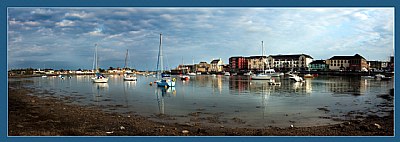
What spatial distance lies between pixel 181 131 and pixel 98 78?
24309 mm

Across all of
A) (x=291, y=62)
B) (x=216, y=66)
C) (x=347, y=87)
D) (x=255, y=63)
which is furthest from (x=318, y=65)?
(x=347, y=87)

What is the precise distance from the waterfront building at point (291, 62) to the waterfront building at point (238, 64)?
801cm

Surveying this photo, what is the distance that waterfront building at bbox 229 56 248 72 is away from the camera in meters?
63.5

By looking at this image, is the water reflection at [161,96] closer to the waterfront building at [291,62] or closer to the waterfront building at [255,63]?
the waterfront building at [255,63]

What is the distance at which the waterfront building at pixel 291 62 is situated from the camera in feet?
182

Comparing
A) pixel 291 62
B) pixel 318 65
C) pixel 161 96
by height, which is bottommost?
pixel 161 96

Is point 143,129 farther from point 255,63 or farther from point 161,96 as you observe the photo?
point 255,63

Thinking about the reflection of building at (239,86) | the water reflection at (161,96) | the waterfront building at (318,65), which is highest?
the waterfront building at (318,65)

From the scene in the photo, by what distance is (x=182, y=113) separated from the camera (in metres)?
8.03

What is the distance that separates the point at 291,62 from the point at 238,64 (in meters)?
13.1

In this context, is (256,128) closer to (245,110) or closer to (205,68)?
(245,110)

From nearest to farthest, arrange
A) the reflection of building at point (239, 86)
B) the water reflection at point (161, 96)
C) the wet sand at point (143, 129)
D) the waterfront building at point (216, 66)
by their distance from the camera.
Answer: the wet sand at point (143, 129) → the water reflection at point (161, 96) → the reflection of building at point (239, 86) → the waterfront building at point (216, 66)

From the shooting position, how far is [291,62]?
56.2 metres

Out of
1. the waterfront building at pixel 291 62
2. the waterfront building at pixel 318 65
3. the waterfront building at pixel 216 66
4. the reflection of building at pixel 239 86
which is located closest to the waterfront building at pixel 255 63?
the waterfront building at pixel 291 62
